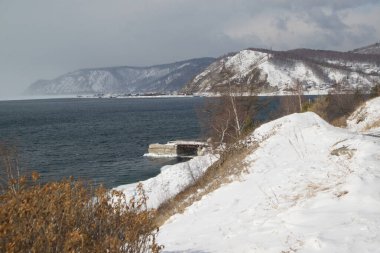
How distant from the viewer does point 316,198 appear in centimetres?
820

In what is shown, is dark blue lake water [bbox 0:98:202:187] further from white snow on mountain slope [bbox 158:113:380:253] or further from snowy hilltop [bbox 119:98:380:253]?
white snow on mountain slope [bbox 158:113:380:253]

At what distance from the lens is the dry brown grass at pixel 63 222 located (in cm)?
397

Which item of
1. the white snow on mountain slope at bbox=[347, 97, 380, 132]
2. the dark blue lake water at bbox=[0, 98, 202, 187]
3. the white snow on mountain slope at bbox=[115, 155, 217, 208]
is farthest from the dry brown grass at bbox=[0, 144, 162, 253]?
the white snow on mountain slope at bbox=[347, 97, 380, 132]

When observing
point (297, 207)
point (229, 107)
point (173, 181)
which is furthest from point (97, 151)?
point (297, 207)

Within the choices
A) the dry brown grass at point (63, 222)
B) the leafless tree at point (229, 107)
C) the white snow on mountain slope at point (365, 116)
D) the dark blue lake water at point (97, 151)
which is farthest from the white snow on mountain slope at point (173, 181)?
the dry brown grass at point (63, 222)

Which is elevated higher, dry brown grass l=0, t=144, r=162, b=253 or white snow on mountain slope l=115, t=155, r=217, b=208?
dry brown grass l=0, t=144, r=162, b=253

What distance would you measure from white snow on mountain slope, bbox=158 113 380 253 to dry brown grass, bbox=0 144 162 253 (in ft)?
8.32

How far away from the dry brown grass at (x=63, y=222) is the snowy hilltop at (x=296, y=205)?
8.33ft

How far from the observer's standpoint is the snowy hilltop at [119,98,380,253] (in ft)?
20.9

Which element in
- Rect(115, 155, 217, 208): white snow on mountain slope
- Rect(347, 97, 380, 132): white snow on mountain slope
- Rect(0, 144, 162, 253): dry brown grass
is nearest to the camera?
Rect(0, 144, 162, 253): dry brown grass

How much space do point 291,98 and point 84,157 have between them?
36246mm

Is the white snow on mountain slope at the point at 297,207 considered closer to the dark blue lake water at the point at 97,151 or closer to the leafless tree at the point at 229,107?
the dark blue lake water at the point at 97,151

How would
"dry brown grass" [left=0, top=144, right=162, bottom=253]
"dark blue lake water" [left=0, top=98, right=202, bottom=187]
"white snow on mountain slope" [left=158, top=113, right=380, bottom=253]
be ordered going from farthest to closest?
"dark blue lake water" [left=0, top=98, right=202, bottom=187] < "white snow on mountain slope" [left=158, top=113, right=380, bottom=253] < "dry brown grass" [left=0, top=144, right=162, bottom=253]

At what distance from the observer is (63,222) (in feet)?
15.0
